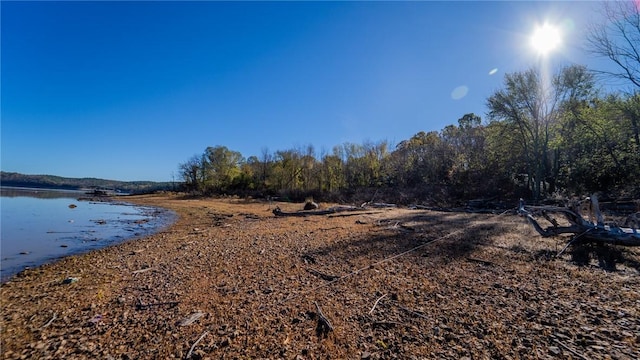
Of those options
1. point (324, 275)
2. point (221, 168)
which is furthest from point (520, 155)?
point (221, 168)

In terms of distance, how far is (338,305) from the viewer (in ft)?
14.1

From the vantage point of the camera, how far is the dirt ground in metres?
3.21

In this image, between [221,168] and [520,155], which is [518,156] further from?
[221,168]

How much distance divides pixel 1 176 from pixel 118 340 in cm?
18144

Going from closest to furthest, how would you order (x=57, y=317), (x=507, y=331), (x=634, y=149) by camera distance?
(x=507, y=331) < (x=57, y=317) < (x=634, y=149)

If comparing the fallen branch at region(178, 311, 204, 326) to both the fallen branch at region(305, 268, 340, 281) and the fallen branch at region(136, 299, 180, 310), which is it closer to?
the fallen branch at region(136, 299, 180, 310)

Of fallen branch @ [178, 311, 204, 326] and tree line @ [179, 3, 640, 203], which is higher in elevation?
tree line @ [179, 3, 640, 203]

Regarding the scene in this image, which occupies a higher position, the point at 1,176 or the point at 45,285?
the point at 1,176

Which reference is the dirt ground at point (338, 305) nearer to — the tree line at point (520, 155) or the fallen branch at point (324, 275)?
the fallen branch at point (324, 275)

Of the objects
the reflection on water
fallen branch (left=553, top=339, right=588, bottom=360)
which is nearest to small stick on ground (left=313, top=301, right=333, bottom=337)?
fallen branch (left=553, top=339, right=588, bottom=360)

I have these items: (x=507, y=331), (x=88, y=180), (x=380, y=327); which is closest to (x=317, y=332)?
(x=380, y=327)

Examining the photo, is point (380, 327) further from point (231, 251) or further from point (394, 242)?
point (231, 251)

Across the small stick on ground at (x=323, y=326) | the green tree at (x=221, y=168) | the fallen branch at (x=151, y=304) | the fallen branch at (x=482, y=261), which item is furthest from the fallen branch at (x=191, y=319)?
the green tree at (x=221, y=168)

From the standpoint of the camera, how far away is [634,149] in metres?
17.2
